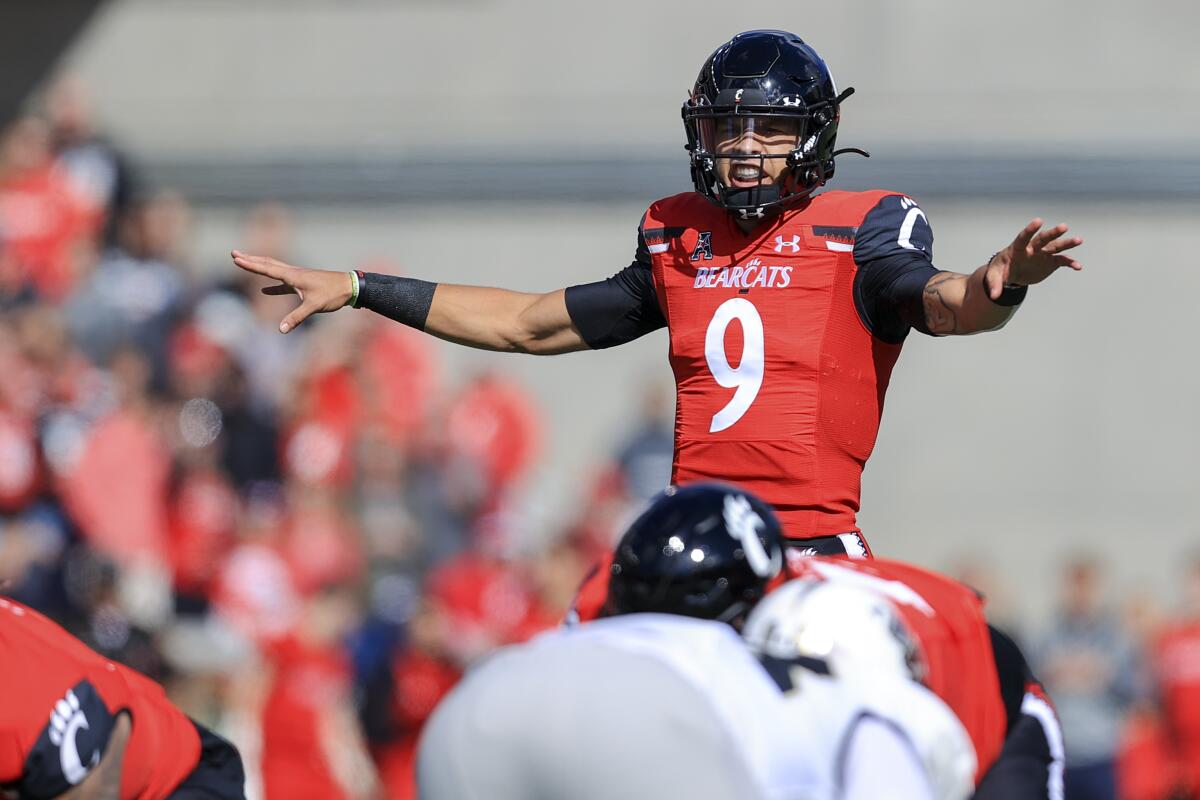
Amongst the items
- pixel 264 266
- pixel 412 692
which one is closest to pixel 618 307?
pixel 264 266

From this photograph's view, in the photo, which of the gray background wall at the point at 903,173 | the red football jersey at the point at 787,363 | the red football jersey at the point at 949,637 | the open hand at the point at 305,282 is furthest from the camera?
the gray background wall at the point at 903,173

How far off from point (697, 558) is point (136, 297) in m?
9.13

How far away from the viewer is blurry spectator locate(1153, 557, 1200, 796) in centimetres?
1046

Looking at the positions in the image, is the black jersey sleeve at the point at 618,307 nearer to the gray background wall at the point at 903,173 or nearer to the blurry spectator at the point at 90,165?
the gray background wall at the point at 903,173

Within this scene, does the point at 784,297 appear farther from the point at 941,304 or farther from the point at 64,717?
the point at 64,717

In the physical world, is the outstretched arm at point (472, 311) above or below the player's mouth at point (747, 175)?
below

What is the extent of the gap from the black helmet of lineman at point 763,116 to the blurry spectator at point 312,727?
588 cm

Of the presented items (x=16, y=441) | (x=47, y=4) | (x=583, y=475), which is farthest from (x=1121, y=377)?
(x=47, y=4)

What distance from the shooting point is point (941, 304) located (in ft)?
15.6

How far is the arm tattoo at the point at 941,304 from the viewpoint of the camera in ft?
15.5

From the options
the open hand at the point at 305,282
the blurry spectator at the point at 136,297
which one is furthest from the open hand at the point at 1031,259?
the blurry spectator at the point at 136,297

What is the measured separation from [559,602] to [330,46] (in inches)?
277

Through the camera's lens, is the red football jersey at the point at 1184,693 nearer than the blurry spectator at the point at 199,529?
Yes

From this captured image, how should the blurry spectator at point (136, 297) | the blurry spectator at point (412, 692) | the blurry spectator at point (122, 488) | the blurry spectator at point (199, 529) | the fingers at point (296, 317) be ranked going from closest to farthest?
the fingers at point (296, 317) → the blurry spectator at point (412, 692) → the blurry spectator at point (122, 488) → the blurry spectator at point (199, 529) → the blurry spectator at point (136, 297)
